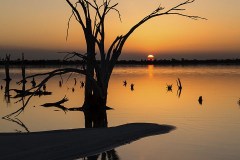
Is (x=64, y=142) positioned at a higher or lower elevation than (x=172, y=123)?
higher

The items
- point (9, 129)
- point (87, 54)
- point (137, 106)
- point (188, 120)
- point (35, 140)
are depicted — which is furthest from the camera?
point (137, 106)

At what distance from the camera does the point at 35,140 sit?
11.1m

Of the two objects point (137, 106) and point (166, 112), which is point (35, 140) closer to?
point (166, 112)

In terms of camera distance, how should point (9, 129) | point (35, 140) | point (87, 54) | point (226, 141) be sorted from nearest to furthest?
point (35, 140) < point (226, 141) < point (9, 129) < point (87, 54)

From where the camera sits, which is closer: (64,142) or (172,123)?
(64,142)

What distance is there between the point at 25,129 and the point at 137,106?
1069 centimetres

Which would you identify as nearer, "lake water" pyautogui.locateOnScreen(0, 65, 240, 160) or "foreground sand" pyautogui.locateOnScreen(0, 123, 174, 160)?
"foreground sand" pyautogui.locateOnScreen(0, 123, 174, 160)

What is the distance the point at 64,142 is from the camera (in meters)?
11.2

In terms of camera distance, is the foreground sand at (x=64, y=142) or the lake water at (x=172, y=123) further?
the lake water at (x=172, y=123)

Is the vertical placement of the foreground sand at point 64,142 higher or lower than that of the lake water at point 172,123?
higher

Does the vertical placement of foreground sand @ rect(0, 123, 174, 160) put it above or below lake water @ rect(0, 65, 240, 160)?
above

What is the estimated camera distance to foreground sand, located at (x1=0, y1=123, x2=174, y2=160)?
10.1 meters

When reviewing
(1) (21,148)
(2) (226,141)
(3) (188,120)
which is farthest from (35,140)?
(3) (188,120)

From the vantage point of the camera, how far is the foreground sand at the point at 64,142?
10.1 metres
